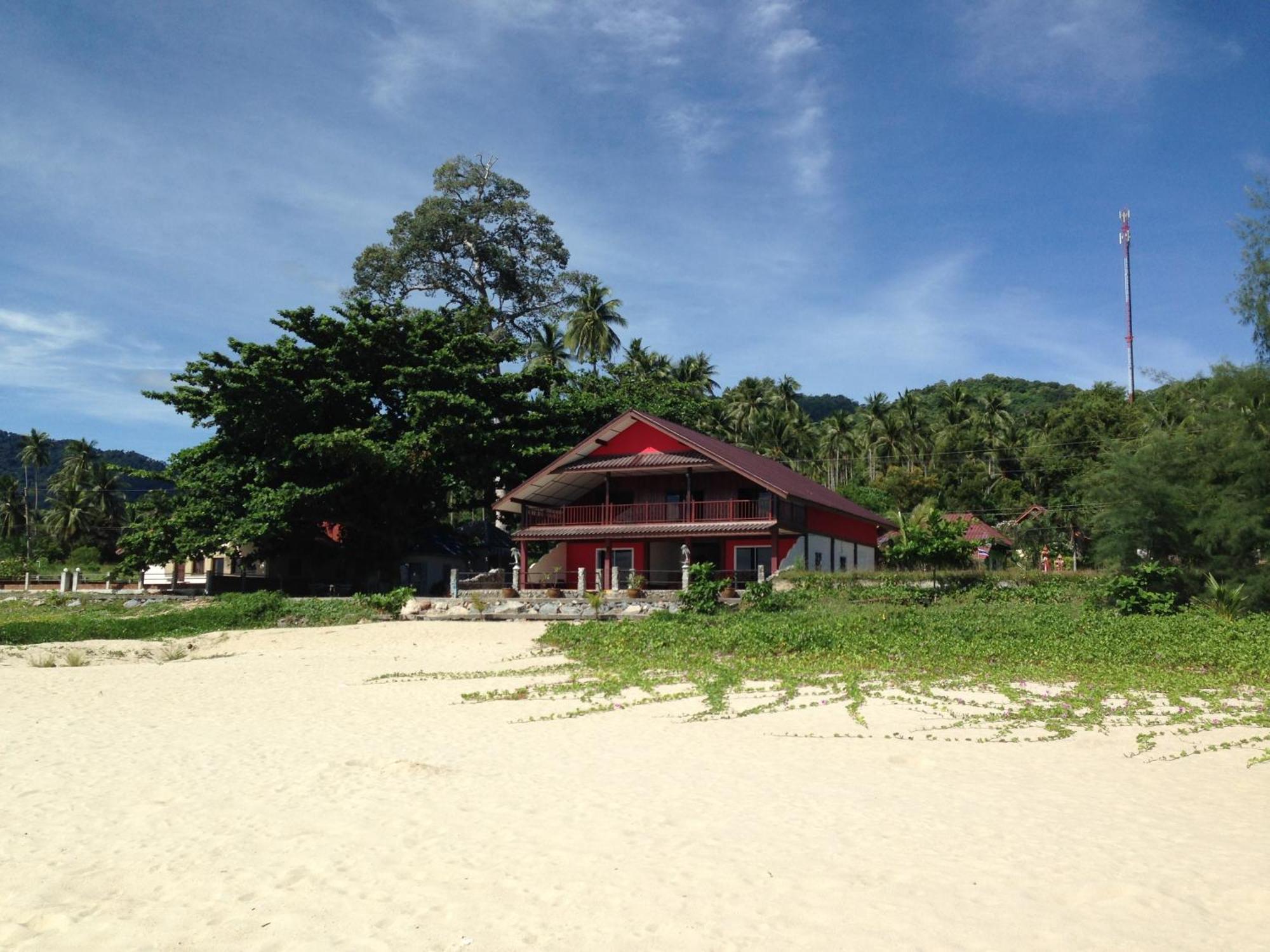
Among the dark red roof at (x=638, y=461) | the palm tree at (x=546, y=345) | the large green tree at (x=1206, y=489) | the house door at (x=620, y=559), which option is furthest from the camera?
the palm tree at (x=546, y=345)

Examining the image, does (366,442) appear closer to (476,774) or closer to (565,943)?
(476,774)

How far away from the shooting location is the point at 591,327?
5356 cm

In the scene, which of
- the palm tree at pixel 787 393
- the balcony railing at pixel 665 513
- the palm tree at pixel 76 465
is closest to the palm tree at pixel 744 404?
the palm tree at pixel 787 393

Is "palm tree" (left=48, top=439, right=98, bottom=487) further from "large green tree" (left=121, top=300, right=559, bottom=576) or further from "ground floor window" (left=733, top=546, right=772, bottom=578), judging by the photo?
"ground floor window" (left=733, top=546, right=772, bottom=578)

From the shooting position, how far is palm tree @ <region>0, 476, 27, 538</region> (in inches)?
3098

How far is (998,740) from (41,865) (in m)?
8.57

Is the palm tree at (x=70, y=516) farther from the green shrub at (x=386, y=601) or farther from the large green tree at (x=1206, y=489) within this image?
the large green tree at (x=1206, y=489)

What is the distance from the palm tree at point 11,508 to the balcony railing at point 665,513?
6264cm

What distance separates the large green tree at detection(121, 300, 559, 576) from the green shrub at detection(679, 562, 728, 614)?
1349 centimetres

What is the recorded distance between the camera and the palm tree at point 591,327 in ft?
175

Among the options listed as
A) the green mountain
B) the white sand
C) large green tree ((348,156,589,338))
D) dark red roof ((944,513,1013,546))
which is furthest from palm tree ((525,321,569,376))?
the green mountain

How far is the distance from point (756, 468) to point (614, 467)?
17.5 feet

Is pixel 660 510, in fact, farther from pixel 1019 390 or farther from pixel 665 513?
pixel 1019 390

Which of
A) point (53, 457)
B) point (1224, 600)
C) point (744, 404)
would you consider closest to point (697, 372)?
point (744, 404)
